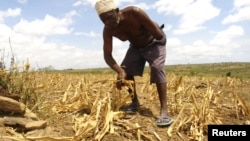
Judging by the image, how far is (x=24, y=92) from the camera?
Result: 462 cm

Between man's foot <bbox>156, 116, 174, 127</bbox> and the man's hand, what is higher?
the man's hand

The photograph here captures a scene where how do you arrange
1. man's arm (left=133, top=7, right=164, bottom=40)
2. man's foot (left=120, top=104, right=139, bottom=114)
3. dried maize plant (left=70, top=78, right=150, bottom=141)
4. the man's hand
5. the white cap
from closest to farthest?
dried maize plant (left=70, top=78, right=150, bottom=141), the white cap, man's arm (left=133, top=7, right=164, bottom=40), the man's hand, man's foot (left=120, top=104, right=139, bottom=114)

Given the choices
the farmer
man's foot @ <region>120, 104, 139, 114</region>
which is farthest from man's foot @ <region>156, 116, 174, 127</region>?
man's foot @ <region>120, 104, 139, 114</region>

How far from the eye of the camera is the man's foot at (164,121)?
462cm

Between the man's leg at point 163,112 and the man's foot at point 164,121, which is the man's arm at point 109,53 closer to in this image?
the man's leg at point 163,112

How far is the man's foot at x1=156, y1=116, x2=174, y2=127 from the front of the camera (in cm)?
462

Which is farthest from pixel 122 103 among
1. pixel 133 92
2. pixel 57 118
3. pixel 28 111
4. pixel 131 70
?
pixel 28 111

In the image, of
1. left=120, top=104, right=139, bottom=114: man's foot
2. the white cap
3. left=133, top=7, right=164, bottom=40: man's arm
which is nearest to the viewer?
the white cap

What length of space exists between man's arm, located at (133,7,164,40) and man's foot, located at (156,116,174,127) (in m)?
1.01

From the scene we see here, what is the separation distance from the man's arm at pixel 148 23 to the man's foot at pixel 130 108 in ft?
3.17

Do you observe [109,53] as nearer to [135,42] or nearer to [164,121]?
[135,42]

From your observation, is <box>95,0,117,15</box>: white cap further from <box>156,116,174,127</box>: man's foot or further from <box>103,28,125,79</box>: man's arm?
<box>156,116,174,127</box>: man's foot

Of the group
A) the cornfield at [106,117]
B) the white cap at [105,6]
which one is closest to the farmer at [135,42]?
the white cap at [105,6]

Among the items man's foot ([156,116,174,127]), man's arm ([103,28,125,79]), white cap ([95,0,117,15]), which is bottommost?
man's foot ([156,116,174,127])
